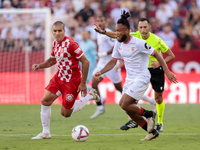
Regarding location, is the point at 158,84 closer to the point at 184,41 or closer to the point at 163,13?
the point at 184,41

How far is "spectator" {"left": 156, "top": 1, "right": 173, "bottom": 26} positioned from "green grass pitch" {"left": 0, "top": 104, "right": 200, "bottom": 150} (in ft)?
22.3

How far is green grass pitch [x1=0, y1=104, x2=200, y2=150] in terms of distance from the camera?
19.5 feet

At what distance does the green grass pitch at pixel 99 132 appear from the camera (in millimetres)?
5930

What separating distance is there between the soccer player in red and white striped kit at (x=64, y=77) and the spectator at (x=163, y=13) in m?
11.4

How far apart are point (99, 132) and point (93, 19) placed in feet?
33.5

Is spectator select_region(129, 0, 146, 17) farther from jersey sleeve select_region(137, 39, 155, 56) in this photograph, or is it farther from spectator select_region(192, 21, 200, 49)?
jersey sleeve select_region(137, 39, 155, 56)

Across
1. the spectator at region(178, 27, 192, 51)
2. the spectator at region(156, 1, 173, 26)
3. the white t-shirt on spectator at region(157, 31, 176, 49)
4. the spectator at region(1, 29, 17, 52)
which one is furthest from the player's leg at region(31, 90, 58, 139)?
the spectator at region(156, 1, 173, 26)

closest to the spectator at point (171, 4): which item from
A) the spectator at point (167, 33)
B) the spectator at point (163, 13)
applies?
the spectator at point (163, 13)

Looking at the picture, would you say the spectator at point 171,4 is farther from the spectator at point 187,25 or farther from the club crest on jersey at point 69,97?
the club crest on jersey at point 69,97

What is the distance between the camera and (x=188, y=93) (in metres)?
13.7

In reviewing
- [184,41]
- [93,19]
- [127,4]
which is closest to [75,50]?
[184,41]

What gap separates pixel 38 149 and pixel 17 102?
28.9 feet

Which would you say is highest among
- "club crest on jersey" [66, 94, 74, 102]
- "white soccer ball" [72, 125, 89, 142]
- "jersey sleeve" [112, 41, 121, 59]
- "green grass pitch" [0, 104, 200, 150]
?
"jersey sleeve" [112, 41, 121, 59]

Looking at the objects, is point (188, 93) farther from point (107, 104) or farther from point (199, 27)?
point (199, 27)
